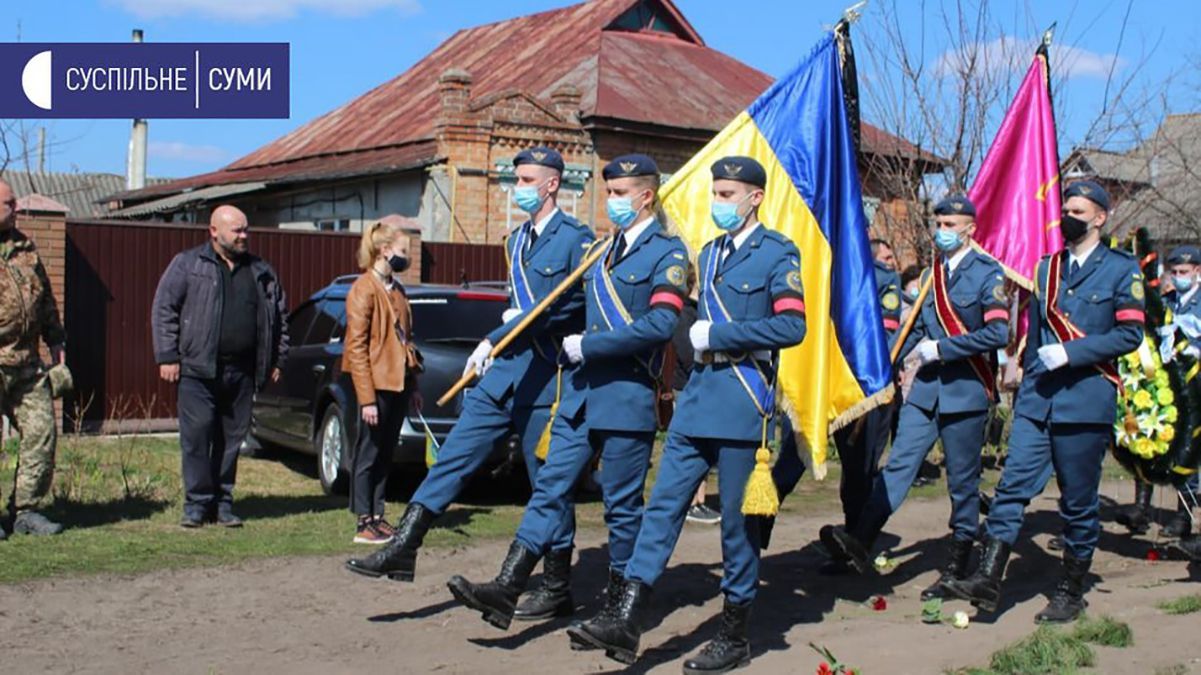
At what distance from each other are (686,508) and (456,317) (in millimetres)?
4796

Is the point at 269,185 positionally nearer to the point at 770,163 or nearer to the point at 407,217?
the point at 407,217

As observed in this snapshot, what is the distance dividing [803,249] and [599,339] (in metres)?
1.73

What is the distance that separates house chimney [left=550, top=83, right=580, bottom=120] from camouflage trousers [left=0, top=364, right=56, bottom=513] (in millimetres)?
16809

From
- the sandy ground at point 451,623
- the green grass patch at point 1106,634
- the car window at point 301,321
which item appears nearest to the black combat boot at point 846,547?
the sandy ground at point 451,623

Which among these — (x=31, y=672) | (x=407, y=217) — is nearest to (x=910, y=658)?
(x=31, y=672)

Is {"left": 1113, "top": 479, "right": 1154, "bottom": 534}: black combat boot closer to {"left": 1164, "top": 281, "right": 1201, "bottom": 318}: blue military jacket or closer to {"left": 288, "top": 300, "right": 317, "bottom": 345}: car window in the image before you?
{"left": 1164, "top": 281, "right": 1201, "bottom": 318}: blue military jacket

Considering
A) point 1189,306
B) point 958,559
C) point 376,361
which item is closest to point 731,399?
point 958,559

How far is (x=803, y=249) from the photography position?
24.5 feet

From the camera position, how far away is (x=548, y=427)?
675cm

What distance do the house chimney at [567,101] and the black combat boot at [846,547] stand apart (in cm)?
1715

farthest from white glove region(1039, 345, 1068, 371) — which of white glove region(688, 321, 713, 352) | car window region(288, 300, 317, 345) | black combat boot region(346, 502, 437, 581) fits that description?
car window region(288, 300, 317, 345)

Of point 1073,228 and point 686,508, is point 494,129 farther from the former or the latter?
point 686,508

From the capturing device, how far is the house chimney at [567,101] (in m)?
24.5

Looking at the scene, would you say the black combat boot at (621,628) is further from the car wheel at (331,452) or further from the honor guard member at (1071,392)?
the car wheel at (331,452)
